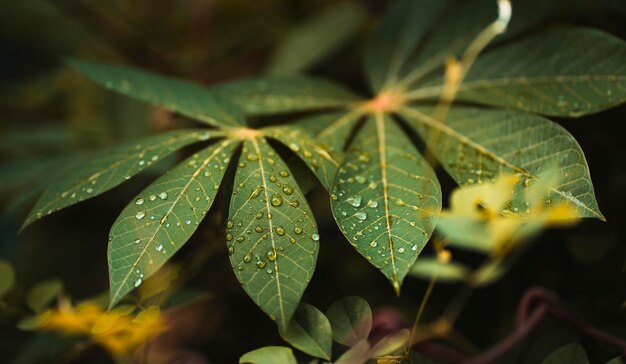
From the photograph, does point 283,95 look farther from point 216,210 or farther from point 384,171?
point 384,171

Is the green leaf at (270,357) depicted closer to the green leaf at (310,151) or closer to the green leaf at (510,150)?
the green leaf at (310,151)

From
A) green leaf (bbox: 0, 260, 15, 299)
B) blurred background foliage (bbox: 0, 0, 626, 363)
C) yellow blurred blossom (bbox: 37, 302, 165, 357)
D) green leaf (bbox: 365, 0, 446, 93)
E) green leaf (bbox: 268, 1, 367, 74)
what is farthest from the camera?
green leaf (bbox: 268, 1, 367, 74)

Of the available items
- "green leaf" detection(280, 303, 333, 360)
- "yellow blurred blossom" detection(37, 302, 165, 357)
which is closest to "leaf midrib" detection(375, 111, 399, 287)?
"green leaf" detection(280, 303, 333, 360)

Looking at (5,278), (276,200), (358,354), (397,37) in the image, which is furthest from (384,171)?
(5,278)

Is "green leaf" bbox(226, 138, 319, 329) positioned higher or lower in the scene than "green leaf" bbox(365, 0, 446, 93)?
lower

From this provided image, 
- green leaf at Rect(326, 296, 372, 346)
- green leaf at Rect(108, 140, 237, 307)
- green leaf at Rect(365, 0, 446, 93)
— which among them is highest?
green leaf at Rect(365, 0, 446, 93)

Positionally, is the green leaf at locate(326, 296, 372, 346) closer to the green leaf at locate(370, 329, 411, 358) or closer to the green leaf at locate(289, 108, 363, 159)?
the green leaf at locate(370, 329, 411, 358)
